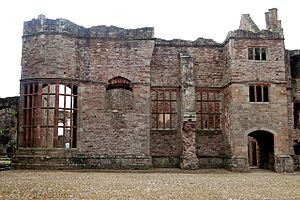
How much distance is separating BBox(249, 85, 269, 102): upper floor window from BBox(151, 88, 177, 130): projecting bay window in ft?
14.8

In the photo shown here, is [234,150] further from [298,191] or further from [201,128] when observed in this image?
[298,191]

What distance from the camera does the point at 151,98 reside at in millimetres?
23484

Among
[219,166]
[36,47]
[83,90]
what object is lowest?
[219,166]

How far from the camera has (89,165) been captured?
21.0m

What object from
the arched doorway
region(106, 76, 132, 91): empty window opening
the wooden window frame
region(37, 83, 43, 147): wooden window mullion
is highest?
region(106, 76, 132, 91): empty window opening

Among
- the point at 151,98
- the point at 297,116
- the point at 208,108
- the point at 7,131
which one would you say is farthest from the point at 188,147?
the point at 7,131

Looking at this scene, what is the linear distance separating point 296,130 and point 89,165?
1377 cm

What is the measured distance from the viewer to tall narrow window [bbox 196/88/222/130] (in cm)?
2373

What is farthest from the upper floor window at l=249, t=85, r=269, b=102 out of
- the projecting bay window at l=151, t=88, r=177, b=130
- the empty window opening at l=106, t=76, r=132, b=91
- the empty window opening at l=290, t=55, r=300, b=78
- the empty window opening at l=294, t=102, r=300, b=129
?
the empty window opening at l=106, t=76, r=132, b=91

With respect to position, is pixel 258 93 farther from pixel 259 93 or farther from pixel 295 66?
pixel 295 66

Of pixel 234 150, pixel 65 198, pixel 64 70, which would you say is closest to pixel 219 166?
pixel 234 150

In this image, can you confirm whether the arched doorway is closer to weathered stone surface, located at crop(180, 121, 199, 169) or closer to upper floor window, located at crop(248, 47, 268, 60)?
weathered stone surface, located at crop(180, 121, 199, 169)

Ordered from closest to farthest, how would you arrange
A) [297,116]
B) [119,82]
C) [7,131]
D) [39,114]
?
[39,114] < [119,82] < [297,116] < [7,131]

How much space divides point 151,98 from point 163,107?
3.02 ft
